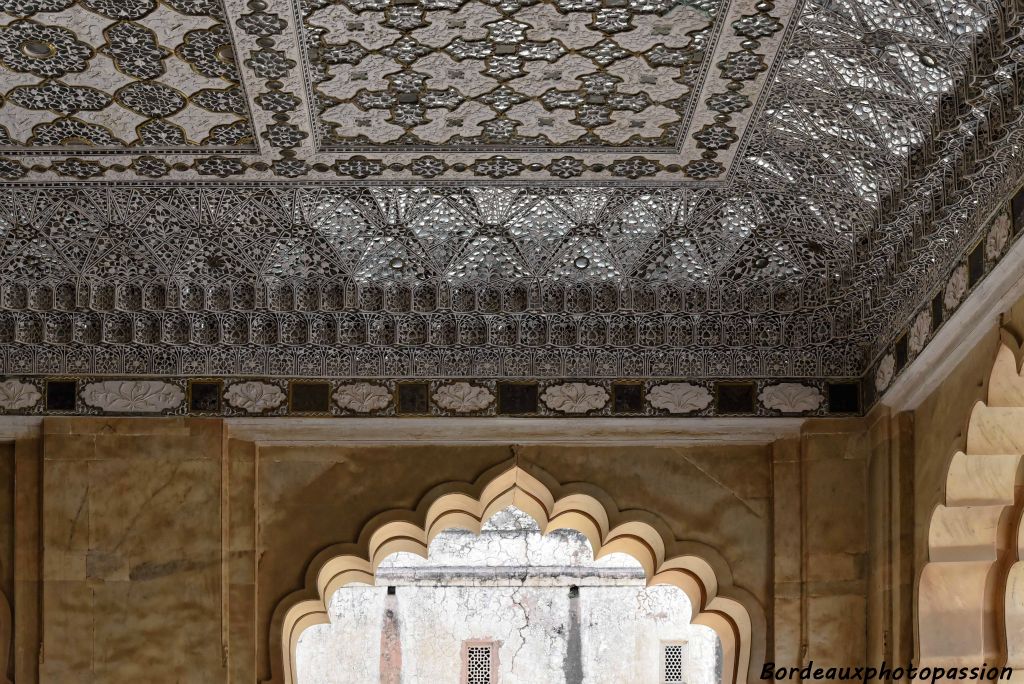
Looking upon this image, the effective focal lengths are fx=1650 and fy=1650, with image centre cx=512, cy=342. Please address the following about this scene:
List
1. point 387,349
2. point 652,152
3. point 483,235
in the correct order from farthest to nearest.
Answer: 1. point 387,349
2. point 483,235
3. point 652,152

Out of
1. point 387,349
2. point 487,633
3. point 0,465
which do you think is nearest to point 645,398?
point 387,349

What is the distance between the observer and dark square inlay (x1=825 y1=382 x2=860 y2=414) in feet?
22.2

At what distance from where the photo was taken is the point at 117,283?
651cm

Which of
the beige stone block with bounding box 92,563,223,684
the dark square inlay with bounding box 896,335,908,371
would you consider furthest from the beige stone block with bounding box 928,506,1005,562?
the beige stone block with bounding box 92,563,223,684

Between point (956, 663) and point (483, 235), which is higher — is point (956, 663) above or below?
below

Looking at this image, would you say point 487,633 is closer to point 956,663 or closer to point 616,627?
point 616,627

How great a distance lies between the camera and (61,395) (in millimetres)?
6715

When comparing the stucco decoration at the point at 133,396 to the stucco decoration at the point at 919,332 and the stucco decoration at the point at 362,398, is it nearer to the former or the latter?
the stucco decoration at the point at 362,398

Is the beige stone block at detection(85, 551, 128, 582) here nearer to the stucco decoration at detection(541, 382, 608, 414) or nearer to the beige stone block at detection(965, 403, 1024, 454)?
the stucco decoration at detection(541, 382, 608, 414)

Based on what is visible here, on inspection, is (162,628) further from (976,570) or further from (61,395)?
(976,570)

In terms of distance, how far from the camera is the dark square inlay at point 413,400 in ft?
22.2

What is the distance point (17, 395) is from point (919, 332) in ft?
11.7

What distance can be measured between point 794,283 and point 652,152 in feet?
3.42

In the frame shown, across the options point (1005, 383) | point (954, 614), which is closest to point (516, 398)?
point (954, 614)
